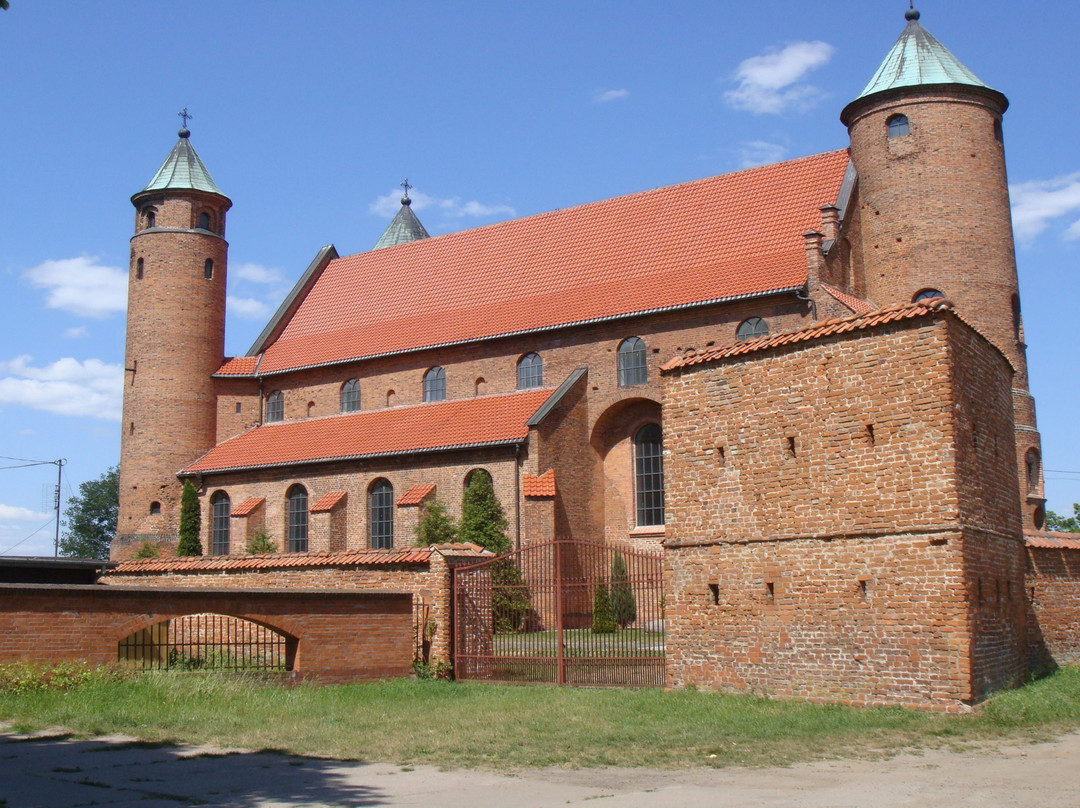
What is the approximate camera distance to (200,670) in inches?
595

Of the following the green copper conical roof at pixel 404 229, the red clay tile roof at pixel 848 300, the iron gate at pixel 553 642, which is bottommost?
the iron gate at pixel 553 642

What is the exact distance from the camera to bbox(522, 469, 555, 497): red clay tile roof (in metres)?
26.8

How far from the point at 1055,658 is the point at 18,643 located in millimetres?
14264

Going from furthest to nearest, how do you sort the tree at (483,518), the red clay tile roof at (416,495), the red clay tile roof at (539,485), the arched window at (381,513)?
the arched window at (381,513)
the red clay tile roof at (416,495)
the tree at (483,518)
the red clay tile roof at (539,485)

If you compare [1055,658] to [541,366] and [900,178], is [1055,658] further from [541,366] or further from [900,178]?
[541,366]

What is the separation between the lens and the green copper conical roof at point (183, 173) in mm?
36438

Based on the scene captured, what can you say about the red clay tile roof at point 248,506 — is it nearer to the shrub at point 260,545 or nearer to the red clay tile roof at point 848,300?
the shrub at point 260,545

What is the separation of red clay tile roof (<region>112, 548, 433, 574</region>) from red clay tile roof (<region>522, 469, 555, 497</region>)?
8.45 m

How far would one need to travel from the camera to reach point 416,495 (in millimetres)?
28859

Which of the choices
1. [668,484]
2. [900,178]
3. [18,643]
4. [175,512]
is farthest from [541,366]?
[18,643]

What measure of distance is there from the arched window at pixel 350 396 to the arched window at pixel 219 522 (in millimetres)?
4395

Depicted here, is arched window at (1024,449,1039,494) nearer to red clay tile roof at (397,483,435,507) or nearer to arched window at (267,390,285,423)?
red clay tile roof at (397,483,435,507)

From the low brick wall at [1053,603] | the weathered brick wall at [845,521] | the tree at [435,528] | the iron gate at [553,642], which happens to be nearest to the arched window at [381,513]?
the tree at [435,528]

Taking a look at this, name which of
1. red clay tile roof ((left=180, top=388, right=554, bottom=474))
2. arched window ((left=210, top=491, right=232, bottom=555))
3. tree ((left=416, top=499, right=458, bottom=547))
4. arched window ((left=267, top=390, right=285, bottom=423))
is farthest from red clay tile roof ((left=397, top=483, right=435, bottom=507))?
arched window ((left=267, top=390, right=285, bottom=423))
